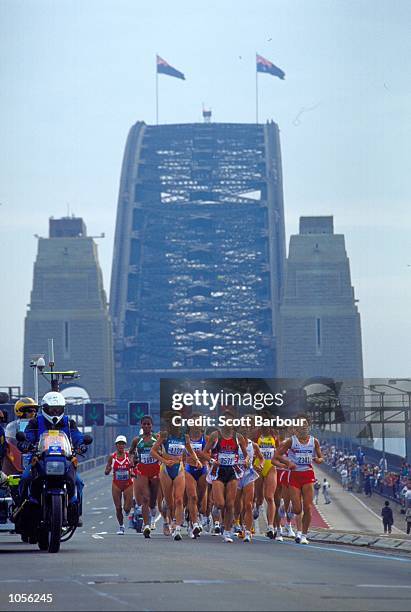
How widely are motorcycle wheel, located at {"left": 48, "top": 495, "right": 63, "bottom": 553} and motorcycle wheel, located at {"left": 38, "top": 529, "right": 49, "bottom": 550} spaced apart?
1.06 ft

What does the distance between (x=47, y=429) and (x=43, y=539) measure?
5.83 feet

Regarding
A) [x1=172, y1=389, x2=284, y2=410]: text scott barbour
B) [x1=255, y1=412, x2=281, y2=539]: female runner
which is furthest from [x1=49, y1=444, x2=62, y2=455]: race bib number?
[x1=172, y1=389, x2=284, y2=410]: text scott barbour

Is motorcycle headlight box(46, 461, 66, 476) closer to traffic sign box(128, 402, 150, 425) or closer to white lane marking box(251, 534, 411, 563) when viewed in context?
white lane marking box(251, 534, 411, 563)

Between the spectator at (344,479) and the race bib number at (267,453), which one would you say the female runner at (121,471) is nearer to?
the race bib number at (267,453)

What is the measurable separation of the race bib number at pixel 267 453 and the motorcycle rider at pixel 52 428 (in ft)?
21.7

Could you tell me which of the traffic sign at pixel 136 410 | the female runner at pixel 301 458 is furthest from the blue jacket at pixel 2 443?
the traffic sign at pixel 136 410

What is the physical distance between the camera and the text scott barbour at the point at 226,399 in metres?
32.7

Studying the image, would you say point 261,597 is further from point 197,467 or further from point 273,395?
point 273,395

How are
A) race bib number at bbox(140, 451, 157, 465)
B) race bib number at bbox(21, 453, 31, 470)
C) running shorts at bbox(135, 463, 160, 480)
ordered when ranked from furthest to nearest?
running shorts at bbox(135, 463, 160, 480), race bib number at bbox(140, 451, 157, 465), race bib number at bbox(21, 453, 31, 470)

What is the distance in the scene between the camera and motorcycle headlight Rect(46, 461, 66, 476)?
21.8m

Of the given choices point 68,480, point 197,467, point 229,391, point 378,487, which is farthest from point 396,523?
point 68,480

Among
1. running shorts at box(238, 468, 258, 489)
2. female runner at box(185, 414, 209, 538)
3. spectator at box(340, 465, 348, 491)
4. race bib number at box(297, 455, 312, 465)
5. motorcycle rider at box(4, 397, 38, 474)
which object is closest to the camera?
motorcycle rider at box(4, 397, 38, 474)

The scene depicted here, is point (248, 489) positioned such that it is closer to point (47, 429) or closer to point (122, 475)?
point (122, 475)

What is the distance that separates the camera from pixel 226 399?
33656mm
